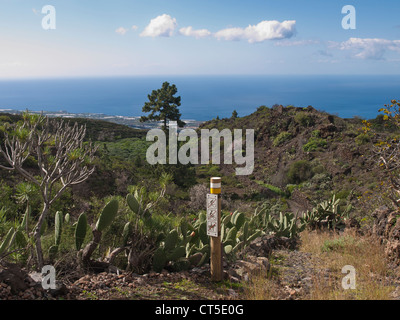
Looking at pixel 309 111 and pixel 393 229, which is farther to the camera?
pixel 309 111

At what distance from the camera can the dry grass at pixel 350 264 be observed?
12.0 ft

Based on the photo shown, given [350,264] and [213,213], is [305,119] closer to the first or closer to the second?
[350,264]

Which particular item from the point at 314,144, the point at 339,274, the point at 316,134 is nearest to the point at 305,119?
the point at 316,134

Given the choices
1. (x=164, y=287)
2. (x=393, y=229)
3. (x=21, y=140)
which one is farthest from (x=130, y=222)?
(x=393, y=229)

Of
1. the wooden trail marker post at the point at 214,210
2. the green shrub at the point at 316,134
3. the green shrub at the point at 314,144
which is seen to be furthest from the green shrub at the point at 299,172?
the wooden trail marker post at the point at 214,210

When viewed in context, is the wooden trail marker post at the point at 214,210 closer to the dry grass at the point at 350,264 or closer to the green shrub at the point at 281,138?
the dry grass at the point at 350,264

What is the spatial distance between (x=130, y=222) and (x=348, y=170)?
60.2 feet

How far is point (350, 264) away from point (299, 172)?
Result: 1702cm

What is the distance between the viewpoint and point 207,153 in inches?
1208

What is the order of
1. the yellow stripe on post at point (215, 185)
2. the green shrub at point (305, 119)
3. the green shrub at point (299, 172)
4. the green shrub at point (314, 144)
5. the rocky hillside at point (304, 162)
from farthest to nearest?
1. the green shrub at point (305, 119)
2. the green shrub at point (314, 144)
3. the green shrub at point (299, 172)
4. the rocky hillside at point (304, 162)
5. the yellow stripe on post at point (215, 185)

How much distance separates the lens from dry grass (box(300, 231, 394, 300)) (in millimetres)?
3648

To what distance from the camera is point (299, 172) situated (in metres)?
21.7

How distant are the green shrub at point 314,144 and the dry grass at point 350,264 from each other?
17.5 meters

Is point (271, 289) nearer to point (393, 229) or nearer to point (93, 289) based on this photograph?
point (93, 289)
